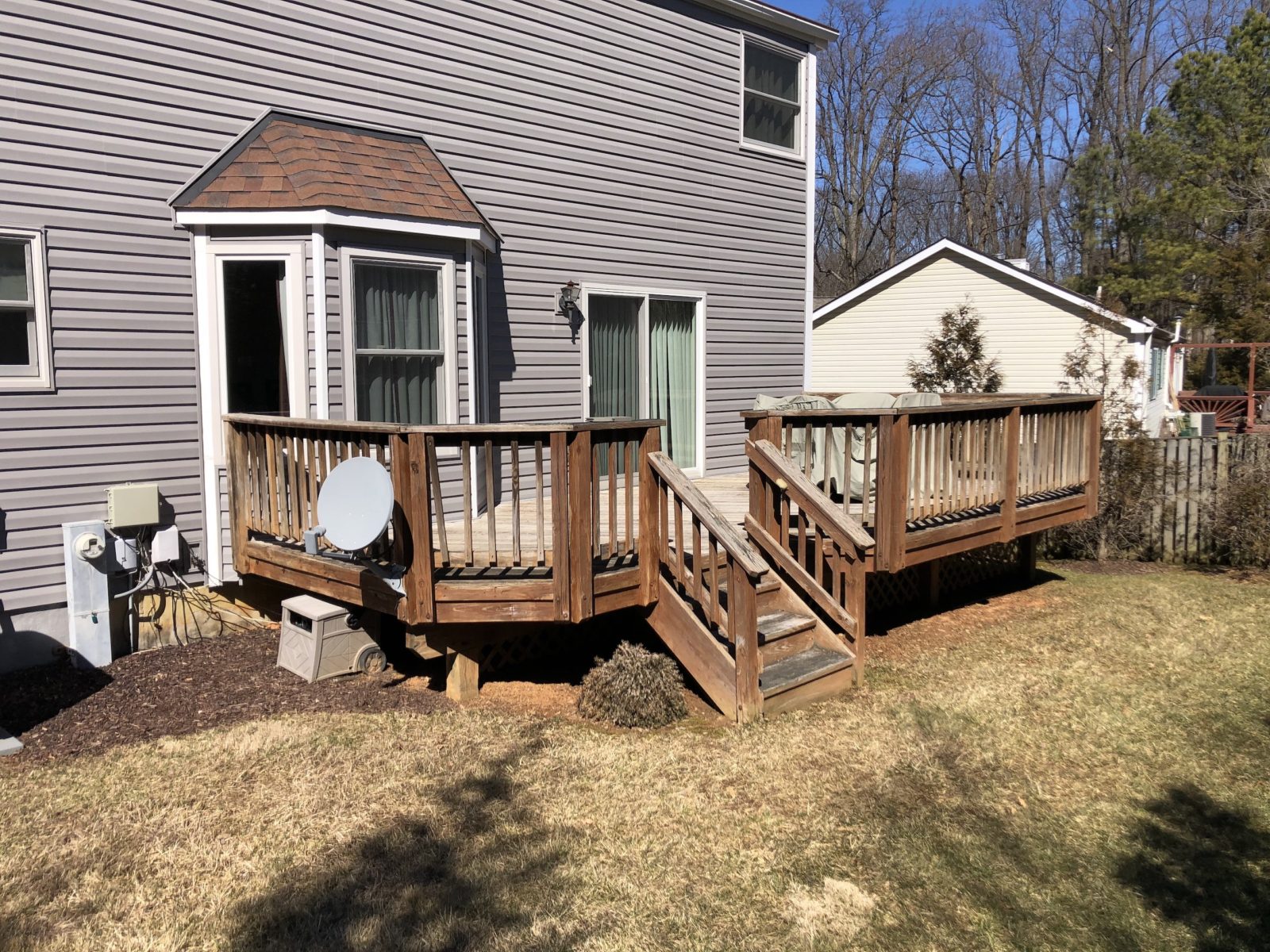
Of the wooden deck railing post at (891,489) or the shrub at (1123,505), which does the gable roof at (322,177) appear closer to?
the wooden deck railing post at (891,489)

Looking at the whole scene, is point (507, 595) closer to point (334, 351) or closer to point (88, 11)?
point (334, 351)

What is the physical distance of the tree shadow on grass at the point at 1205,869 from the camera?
3770 mm

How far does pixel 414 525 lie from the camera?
530 centimetres

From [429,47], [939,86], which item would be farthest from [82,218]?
[939,86]

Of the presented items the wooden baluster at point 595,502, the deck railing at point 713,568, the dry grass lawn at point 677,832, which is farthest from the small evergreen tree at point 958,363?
the wooden baluster at point 595,502

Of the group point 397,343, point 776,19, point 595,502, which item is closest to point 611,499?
point 595,502

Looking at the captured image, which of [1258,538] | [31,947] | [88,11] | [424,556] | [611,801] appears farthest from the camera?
[1258,538]

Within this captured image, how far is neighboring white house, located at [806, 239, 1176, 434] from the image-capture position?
1942 centimetres

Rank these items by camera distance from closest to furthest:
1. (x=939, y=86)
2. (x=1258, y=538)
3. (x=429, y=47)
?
(x=429, y=47)
(x=1258, y=538)
(x=939, y=86)

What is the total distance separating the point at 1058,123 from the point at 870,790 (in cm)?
3576

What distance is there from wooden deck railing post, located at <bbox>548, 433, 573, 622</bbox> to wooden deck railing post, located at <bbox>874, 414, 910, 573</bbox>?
2267 millimetres

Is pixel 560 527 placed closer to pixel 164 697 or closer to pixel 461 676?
pixel 461 676

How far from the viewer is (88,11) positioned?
6.48 meters

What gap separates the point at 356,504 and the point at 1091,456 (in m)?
6.69
